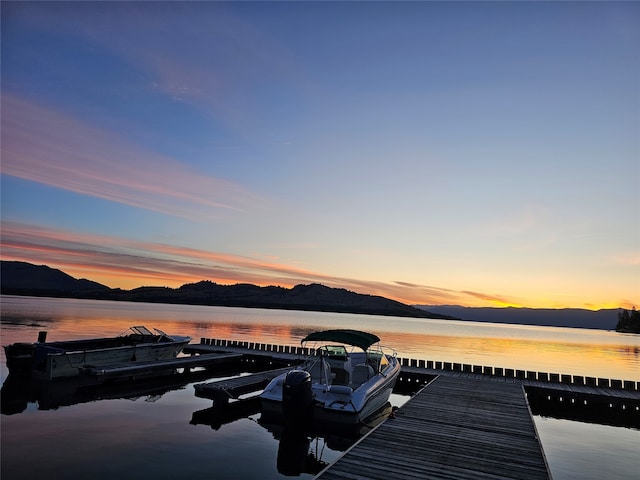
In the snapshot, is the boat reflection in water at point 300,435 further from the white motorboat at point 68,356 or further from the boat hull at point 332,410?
the white motorboat at point 68,356

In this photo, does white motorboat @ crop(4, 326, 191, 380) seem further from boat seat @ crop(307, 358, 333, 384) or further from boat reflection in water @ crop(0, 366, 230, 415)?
boat seat @ crop(307, 358, 333, 384)

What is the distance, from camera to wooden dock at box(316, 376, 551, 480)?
346 inches

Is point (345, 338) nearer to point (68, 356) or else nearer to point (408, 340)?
point (68, 356)

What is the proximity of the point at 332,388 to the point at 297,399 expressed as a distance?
A: 145 cm

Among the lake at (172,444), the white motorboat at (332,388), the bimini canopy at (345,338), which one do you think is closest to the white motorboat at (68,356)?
the lake at (172,444)

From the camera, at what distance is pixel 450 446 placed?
34.1 feet

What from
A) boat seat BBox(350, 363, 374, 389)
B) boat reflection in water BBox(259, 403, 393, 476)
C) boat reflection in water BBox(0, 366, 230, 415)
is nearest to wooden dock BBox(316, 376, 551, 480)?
boat reflection in water BBox(259, 403, 393, 476)

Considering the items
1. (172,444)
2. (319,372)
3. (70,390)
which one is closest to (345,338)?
(319,372)

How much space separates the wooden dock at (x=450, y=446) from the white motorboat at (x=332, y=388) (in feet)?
5.27

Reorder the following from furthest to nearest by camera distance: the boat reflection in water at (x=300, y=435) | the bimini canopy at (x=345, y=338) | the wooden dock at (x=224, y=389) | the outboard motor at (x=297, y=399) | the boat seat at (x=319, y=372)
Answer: the wooden dock at (x=224, y=389), the bimini canopy at (x=345, y=338), the boat seat at (x=319, y=372), the outboard motor at (x=297, y=399), the boat reflection in water at (x=300, y=435)

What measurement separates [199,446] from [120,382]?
10.9 meters

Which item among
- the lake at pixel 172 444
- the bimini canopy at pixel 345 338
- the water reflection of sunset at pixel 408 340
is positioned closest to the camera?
Answer: the lake at pixel 172 444

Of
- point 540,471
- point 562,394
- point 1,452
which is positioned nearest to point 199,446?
point 1,452

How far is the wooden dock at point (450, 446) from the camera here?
8.78 metres
